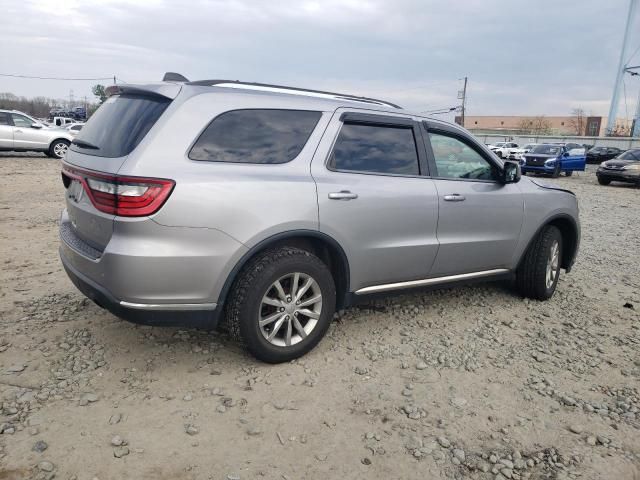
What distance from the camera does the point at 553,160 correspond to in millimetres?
21859

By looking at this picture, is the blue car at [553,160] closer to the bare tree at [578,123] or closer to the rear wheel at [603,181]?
the rear wheel at [603,181]

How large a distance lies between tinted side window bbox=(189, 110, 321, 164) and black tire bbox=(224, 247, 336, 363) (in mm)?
626

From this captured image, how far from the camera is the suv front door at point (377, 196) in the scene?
3.33 m

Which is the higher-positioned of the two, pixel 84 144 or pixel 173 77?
pixel 173 77

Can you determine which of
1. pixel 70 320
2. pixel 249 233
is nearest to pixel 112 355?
pixel 70 320

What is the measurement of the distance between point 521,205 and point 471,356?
1.63m

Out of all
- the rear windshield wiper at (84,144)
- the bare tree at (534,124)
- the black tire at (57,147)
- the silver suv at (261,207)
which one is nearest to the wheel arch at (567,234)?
the silver suv at (261,207)

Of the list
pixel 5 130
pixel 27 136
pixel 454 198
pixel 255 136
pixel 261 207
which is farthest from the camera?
pixel 27 136

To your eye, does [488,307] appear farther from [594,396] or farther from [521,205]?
[594,396]

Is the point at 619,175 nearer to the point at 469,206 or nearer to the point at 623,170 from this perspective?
the point at 623,170

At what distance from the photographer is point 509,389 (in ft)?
10.4

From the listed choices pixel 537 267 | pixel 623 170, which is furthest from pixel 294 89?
pixel 623 170

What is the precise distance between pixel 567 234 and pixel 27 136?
16914 millimetres

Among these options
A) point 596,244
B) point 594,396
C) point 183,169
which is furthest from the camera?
point 596,244
